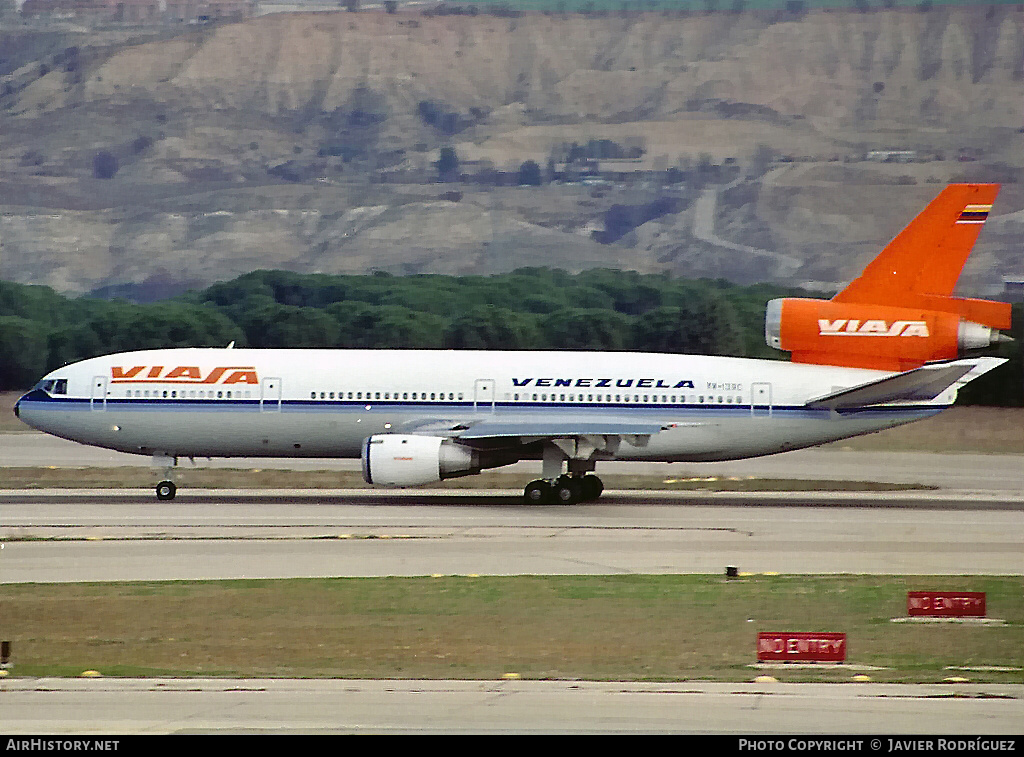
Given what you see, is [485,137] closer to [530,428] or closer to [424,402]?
[424,402]

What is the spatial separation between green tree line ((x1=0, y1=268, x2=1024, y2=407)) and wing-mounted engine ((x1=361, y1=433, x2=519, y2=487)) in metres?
27.9

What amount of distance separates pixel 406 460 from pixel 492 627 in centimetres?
1555

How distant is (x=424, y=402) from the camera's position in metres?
37.2

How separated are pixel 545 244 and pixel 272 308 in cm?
4856

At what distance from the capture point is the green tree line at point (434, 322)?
6756 cm

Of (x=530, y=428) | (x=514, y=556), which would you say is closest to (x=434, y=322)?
(x=530, y=428)

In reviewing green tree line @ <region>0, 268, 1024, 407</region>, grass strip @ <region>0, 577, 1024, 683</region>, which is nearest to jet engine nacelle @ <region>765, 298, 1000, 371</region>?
grass strip @ <region>0, 577, 1024, 683</region>

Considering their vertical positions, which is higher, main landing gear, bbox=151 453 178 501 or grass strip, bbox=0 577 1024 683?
main landing gear, bbox=151 453 178 501

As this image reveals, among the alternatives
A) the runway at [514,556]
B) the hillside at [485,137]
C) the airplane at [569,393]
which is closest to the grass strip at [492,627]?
the runway at [514,556]

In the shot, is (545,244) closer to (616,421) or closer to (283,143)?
(283,143)

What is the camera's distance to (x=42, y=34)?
165750 millimetres

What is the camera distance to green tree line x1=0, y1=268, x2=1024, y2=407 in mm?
67562

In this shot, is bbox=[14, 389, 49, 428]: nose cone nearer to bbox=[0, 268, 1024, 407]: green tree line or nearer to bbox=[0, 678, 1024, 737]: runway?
bbox=[0, 268, 1024, 407]: green tree line

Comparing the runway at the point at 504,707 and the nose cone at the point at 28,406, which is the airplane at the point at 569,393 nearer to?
the nose cone at the point at 28,406
